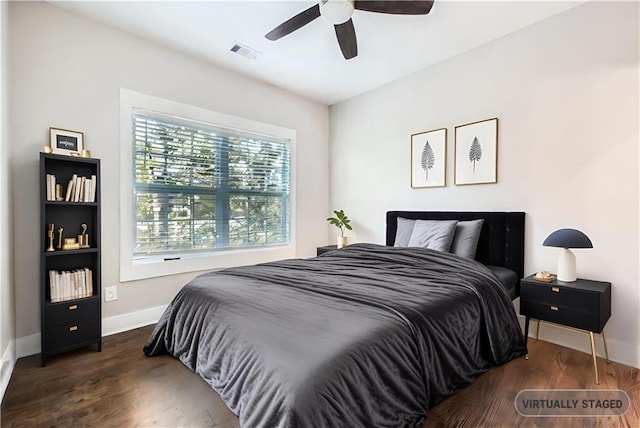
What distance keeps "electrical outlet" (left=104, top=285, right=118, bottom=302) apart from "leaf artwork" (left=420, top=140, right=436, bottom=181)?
10.8 feet

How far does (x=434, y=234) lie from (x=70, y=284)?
9.96 feet

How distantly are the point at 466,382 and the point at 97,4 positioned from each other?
379cm

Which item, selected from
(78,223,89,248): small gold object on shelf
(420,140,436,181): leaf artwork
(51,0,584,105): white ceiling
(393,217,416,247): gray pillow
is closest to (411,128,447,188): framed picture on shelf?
(420,140,436,181): leaf artwork

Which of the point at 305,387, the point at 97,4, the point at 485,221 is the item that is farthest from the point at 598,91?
the point at 97,4

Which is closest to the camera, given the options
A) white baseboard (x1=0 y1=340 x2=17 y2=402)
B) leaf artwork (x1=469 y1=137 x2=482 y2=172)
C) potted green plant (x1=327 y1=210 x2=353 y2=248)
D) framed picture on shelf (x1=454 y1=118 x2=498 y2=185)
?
white baseboard (x1=0 y1=340 x2=17 y2=402)

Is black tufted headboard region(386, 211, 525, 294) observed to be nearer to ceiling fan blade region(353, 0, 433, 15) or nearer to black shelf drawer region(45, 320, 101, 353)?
ceiling fan blade region(353, 0, 433, 15)

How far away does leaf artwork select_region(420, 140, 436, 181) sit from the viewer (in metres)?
3.42

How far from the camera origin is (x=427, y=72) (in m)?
3.48

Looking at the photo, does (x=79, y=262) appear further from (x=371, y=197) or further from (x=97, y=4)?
(x=371, y=197)

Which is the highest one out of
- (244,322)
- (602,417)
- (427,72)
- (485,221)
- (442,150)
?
(427,72)

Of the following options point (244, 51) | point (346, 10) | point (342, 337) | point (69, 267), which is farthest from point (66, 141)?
point (342, 337)

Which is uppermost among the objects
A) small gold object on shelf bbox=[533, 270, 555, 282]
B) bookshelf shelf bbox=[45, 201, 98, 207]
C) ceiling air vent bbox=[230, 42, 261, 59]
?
ceiling air vent bbox=[230, 42, 261, 59]

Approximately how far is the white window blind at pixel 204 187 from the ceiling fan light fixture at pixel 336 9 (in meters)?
1.87

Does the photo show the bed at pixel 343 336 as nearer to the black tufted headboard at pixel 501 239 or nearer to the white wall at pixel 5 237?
the black tufted headboard at pixel 501 239
